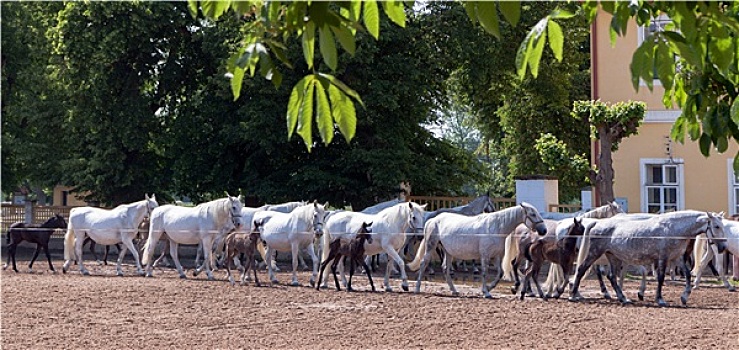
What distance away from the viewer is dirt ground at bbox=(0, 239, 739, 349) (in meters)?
10.4

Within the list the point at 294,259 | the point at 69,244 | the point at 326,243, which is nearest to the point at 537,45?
the point at 326,243

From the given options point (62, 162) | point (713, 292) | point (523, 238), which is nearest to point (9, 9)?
point (62, 162)

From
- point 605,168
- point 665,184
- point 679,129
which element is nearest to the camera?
point 679,129

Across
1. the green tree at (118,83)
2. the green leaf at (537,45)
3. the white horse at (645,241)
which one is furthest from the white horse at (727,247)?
the green tree at (118,83)

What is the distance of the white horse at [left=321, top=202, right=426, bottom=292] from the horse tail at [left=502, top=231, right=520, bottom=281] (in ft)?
6.25

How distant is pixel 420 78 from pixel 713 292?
1199 cm

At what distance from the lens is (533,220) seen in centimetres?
1557

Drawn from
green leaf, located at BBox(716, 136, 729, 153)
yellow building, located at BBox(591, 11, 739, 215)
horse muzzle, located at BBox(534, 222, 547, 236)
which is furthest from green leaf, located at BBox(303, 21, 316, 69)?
yellow building, located at BBox(591, 11, 739, 215)

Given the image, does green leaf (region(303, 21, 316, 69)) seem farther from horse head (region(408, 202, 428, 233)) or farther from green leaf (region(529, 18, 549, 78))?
horse head (region(408, 202, 428, 233))

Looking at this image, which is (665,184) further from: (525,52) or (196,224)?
(525,52)

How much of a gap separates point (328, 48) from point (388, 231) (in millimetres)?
14386

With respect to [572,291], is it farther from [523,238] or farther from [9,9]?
[9,9]

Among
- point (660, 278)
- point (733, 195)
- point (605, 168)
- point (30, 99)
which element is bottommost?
point (660, 278)

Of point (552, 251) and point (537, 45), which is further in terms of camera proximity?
point (552, 251)
